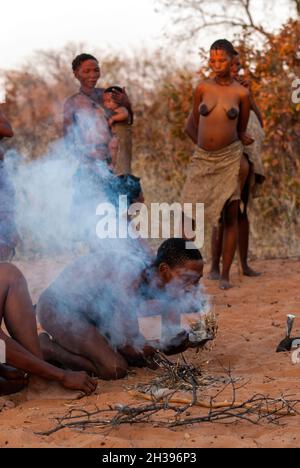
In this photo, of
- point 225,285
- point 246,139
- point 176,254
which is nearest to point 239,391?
point 176,254

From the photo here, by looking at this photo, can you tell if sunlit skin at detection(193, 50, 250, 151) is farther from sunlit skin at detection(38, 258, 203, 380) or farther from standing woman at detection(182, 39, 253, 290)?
sunlit skin at detection(38, 258, 203, 380)

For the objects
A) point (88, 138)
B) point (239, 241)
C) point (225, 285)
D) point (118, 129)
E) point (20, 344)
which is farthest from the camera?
point (239, 241)

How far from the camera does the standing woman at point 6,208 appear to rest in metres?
4.58

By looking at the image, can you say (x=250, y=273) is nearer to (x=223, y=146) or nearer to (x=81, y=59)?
(x=223, y=146)

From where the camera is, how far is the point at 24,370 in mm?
3639

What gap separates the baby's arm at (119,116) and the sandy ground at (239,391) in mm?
1433

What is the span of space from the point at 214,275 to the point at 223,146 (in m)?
1.05

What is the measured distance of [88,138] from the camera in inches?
242

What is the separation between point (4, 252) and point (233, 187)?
2486 mm

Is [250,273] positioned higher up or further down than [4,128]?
further down

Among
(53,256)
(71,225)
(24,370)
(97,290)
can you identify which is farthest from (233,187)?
(24,370)

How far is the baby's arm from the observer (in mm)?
6180

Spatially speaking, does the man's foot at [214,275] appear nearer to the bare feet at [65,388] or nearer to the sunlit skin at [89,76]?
the sunlit skin at [89,76]

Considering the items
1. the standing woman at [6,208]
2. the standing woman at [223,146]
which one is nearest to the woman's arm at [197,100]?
the standing woman at [223,146]
